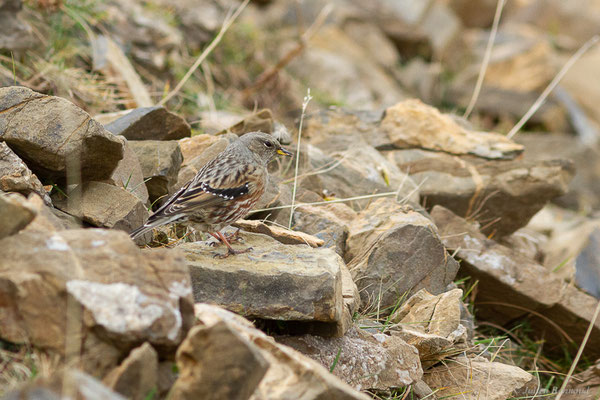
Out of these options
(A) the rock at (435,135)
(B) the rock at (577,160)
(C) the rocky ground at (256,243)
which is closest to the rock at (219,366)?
(C) the rocky ground at (256,243)

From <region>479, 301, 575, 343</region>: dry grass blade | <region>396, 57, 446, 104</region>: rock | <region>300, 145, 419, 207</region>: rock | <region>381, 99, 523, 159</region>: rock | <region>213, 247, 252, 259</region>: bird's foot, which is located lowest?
<region>396, 57, 446, 104</region>: rock

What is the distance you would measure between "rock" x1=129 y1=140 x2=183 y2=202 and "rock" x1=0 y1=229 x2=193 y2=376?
209cm

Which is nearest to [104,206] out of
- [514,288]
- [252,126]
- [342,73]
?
[252,126]

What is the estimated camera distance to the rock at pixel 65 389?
2355mm

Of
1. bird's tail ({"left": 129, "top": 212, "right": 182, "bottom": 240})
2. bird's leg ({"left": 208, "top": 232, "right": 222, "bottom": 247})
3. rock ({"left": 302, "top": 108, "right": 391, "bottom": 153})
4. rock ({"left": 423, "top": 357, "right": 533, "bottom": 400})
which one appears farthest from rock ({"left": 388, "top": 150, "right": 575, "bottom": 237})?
bird's tail ({"left": 129, "top": 212, "right": 182, "bottom": 240})

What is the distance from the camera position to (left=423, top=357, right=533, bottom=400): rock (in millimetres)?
4402

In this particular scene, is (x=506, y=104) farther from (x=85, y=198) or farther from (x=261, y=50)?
(x=85, y=198)

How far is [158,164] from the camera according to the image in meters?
5.16

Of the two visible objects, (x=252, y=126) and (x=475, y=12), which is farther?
(x=475, y=12)

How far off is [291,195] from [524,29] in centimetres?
1610

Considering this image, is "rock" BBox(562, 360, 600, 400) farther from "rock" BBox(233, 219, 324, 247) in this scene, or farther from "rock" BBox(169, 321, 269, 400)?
"rock" BBox(169, 321, 269, 400)

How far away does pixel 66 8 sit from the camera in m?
7.89

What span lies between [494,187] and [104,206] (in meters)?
4.26

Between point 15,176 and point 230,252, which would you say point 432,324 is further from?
point 15,176
